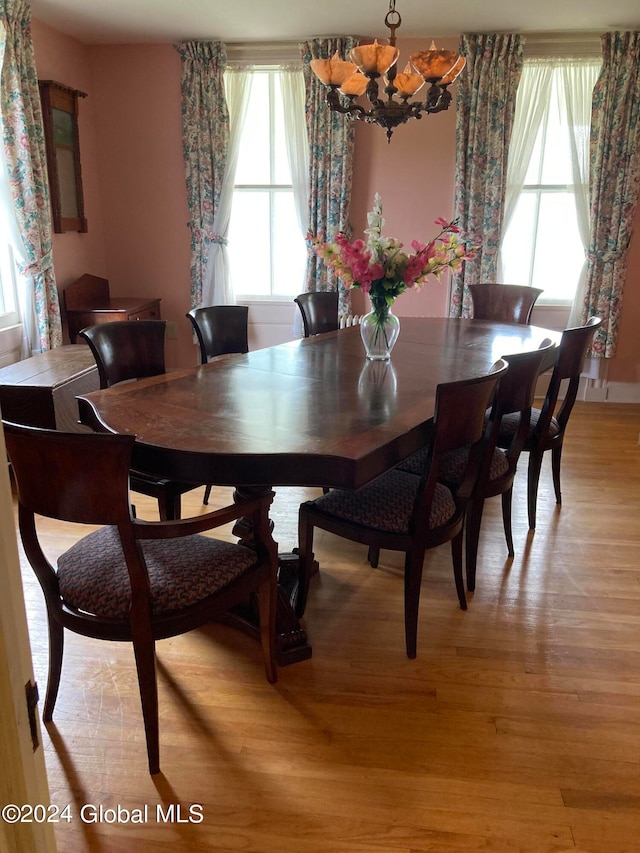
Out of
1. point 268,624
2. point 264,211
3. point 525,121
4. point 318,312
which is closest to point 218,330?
point 318,312

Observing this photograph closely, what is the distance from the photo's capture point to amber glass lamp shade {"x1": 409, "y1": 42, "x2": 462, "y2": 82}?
2.61 metres

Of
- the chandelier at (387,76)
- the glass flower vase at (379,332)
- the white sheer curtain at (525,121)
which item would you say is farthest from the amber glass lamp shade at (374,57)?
the white sheer curtain at (525,121)

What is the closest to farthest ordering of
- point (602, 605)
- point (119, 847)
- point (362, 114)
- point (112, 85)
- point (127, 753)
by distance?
point (119, 847) → point (127, 753) → point (602, 605) → point (362, 114) → point (112, 85)

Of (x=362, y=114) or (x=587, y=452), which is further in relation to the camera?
(x=587, y=452)

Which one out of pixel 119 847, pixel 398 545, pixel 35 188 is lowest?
pixel 119 847

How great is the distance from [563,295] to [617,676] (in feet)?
12.4

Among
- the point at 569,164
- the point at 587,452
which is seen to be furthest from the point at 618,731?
the point at 569,164

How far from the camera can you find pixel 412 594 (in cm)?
205

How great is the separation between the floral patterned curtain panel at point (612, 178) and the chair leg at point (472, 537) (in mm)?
3139

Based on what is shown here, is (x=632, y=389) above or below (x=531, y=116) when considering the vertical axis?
below

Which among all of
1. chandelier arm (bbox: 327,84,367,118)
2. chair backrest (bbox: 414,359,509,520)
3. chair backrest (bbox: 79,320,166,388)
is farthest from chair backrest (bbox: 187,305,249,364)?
Result: chair backrest (bbox: 414,359,509,520)

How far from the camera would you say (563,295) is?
16.9 ft

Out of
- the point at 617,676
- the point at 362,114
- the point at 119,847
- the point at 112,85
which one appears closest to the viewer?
the point at 119,847

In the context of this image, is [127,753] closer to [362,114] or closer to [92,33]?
[362,114]
